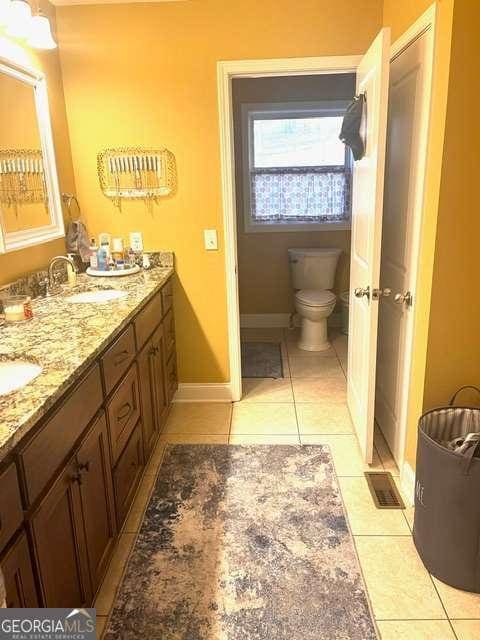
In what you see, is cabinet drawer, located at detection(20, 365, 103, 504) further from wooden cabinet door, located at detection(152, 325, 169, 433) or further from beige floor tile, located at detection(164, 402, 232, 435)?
beige floor tile, located at detection(164, 402, 232, 435)

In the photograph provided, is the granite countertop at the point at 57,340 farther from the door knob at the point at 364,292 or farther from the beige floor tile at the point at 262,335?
the beige floor tile at the point at 262,335

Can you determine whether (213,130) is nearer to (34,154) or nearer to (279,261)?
(34,154)

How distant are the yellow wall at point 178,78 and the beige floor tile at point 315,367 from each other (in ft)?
3.32

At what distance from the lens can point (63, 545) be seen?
4.17 feet

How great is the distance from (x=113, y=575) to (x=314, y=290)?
3.02 metres

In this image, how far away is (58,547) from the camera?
1.24 m

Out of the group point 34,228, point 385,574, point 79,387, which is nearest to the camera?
point 79,387

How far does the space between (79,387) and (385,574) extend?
1289 mm

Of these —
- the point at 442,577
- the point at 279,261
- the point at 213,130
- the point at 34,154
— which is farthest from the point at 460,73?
the point at 279,261

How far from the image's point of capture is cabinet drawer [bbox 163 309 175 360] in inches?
108

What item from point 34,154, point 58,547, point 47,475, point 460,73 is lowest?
point 58,547

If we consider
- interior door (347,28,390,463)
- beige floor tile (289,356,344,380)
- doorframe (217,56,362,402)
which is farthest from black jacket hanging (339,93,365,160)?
beige floor tile (289,356,344,380)

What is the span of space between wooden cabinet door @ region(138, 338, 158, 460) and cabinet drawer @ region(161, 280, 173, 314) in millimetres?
391

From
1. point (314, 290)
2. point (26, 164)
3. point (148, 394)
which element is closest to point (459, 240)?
point (148, 394)
